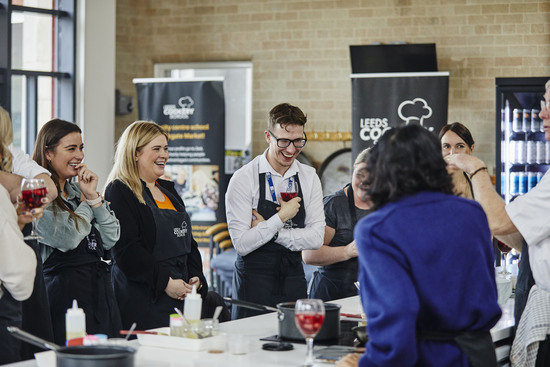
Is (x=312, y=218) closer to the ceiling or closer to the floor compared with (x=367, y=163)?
closer to the floor

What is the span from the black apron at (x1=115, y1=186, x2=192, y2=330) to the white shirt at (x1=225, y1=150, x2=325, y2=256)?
10.9 inches

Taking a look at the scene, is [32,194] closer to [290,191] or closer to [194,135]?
[290,191]

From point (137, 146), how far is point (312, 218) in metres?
1.00

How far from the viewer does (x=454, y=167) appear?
3551mm

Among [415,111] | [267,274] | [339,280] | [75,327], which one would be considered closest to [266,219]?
[267,274]

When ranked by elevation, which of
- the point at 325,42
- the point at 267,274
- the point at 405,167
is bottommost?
the point at 267,274

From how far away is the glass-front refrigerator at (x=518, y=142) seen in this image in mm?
7527

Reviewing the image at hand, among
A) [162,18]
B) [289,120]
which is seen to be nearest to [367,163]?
[289,120]

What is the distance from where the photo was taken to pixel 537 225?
9.91ft

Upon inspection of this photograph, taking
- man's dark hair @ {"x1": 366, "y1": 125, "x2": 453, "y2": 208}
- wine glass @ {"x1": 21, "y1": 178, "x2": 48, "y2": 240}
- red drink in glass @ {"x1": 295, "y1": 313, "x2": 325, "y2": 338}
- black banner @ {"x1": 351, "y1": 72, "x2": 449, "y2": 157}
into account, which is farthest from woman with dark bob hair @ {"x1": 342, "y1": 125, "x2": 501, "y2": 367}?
black banner @ {"x1": 351, "y1": 72, "x2": 449, "y2": 157}

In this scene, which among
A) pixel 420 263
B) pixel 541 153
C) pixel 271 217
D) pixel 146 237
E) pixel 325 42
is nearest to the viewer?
pixel 420 263

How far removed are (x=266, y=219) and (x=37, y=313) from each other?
1.29 metres

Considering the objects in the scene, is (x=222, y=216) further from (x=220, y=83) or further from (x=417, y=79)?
(x=417, y=79)

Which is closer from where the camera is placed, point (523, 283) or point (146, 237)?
point (523, 283)
